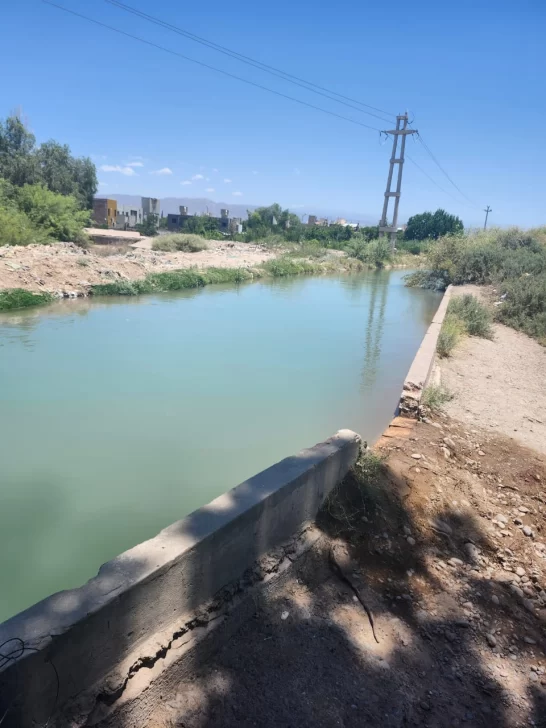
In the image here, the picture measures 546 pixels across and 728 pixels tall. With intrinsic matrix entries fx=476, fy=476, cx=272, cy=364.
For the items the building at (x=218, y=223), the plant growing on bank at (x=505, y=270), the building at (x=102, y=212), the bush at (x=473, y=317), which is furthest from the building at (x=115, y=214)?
the bush at (x=473, y=317)

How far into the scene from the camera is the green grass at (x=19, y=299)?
11.3 metres

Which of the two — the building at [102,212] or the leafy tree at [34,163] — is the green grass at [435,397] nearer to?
the leafy tree at [34,163]

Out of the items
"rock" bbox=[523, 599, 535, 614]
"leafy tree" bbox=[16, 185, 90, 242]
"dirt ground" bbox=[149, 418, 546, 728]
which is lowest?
"rock" bbox=[523, 599, 535, 614]

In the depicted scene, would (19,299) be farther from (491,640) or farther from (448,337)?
(491,640)

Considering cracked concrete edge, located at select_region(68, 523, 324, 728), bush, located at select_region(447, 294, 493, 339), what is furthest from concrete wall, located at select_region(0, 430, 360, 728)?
bush, located at select_region(447, 294, 493, 339)

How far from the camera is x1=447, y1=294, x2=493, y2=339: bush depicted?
33.9 feet

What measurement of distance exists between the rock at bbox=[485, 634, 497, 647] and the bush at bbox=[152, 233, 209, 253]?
26.8 meters

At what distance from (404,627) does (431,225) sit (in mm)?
58889

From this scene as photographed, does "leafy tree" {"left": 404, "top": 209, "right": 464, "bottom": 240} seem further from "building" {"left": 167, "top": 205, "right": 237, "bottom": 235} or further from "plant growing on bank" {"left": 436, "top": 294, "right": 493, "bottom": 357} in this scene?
"plant growing on bank" {"left": 436, "top": 294, "right": 493, "bottom": 357}

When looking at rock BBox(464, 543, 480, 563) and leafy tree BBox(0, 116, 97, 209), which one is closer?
rock BBox(464, 543, 480, 563)

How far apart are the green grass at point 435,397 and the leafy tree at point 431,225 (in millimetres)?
52956

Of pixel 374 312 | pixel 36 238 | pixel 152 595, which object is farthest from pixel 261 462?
pixel 36 238

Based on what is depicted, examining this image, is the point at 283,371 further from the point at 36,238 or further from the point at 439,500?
the point at 36,238

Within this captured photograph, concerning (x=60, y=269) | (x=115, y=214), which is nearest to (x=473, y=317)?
(x=60, y=269)
